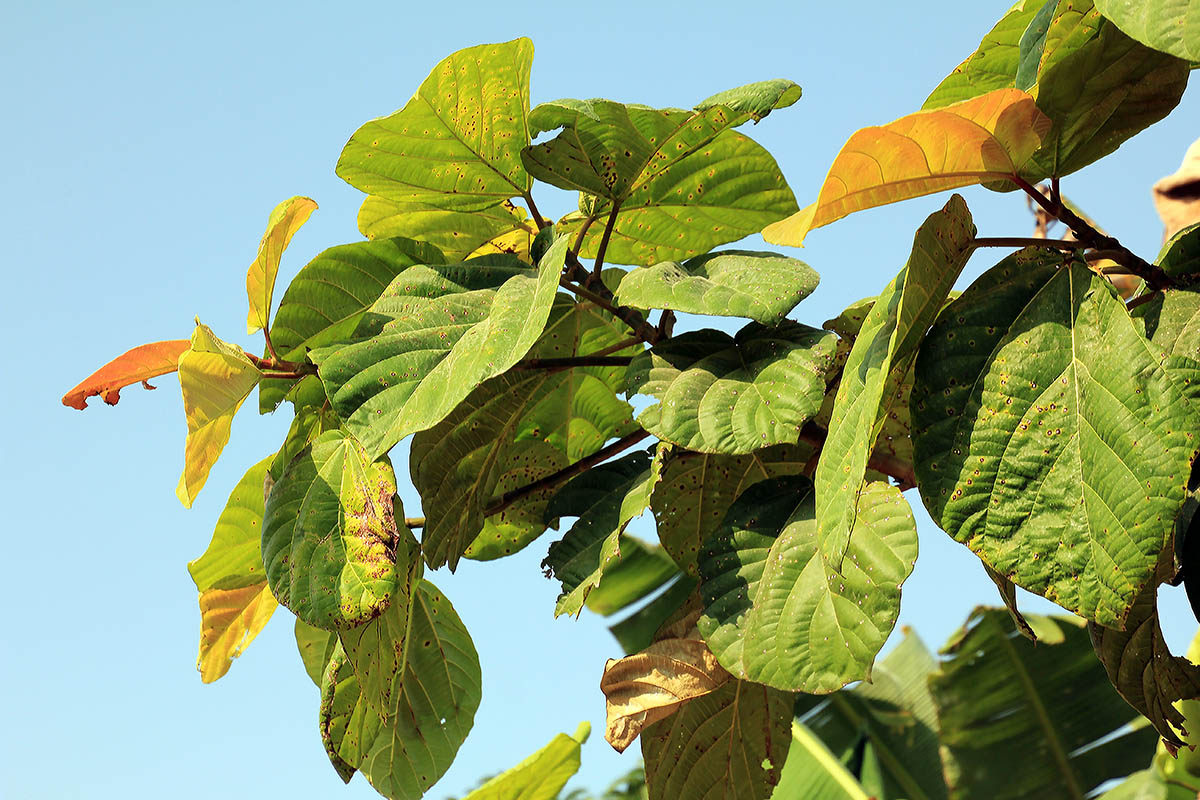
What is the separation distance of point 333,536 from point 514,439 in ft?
1.00

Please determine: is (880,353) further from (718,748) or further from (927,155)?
(718,748)

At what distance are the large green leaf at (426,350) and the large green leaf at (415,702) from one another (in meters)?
0.24

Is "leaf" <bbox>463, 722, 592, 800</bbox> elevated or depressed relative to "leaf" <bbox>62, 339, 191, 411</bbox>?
depressed

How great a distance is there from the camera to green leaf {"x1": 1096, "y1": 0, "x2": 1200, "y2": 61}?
0.60 m

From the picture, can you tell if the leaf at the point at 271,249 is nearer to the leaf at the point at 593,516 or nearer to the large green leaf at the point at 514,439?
the large green leaf at the point at 514,439

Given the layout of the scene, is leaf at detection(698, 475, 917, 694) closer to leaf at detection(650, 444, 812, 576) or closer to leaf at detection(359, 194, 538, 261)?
leaf at detection(650, 444, 812, 576)

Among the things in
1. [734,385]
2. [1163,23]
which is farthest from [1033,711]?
[1163,23]

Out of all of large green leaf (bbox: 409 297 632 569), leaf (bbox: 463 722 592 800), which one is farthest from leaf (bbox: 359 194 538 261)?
leaf (bbox: 463 722 592 800)

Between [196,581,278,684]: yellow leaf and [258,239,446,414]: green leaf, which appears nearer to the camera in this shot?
[258,239,446,414]: green leaf

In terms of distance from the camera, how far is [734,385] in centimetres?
88

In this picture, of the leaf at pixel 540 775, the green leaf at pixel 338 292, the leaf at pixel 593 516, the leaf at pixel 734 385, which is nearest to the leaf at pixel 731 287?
the leaf at pixel 734 385

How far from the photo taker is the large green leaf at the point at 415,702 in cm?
103

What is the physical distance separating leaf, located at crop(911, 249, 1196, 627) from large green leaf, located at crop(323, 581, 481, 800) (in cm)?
53

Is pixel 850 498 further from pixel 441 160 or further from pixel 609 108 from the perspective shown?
pixel 441 160
